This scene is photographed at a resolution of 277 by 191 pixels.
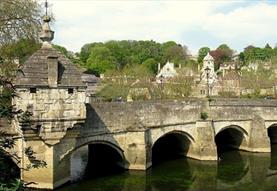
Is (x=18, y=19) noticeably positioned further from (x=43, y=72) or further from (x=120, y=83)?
(x=120, y=83)

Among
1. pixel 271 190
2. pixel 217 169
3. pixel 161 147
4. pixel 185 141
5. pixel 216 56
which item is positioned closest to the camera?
pixel 271 190

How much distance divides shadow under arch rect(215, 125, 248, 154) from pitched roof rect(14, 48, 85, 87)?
46.5 ft

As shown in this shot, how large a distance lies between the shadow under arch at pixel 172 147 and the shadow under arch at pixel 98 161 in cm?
277

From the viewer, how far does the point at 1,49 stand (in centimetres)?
2286

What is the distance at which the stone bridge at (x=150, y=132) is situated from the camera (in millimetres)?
19422

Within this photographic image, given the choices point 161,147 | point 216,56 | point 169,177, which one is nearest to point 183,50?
point 216,56

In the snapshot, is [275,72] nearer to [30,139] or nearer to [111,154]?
[111,154]

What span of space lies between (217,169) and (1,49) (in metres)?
13.9

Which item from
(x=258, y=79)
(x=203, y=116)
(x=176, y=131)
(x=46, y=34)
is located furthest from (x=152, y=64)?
(x=46, y=34)

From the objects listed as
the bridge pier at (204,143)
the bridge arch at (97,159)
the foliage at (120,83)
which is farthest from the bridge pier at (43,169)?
the foliage at (120,83)

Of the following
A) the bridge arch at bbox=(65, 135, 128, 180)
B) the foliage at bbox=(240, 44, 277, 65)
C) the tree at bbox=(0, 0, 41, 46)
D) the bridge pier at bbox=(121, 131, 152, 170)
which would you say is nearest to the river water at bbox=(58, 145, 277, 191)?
the bridge arch at bbox=(65, 135, 128, 180)

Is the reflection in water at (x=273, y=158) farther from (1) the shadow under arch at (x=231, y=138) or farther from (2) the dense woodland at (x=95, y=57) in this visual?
(2) the dense woodland at (x=95, y=57)

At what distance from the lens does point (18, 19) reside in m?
24.1

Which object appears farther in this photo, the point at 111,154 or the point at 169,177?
the point at 111,154
